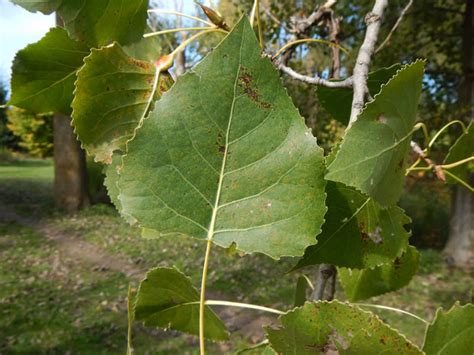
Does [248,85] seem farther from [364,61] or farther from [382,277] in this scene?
[382,277]

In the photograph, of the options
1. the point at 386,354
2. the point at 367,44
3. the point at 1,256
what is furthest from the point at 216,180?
the point at 1,256

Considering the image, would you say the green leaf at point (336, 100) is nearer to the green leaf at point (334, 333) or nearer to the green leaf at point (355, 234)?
the green leaf at point (355, 234)

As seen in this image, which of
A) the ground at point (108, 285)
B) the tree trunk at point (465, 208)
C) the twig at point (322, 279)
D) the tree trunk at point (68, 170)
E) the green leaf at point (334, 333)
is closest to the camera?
the green leaf at point (334, 333)

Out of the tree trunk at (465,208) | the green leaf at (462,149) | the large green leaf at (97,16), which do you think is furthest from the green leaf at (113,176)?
the tree trunk at (465,208)

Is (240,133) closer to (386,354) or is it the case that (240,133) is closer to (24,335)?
(386,354)

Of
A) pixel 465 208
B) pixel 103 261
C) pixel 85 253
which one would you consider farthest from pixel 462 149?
pixel 85 253
